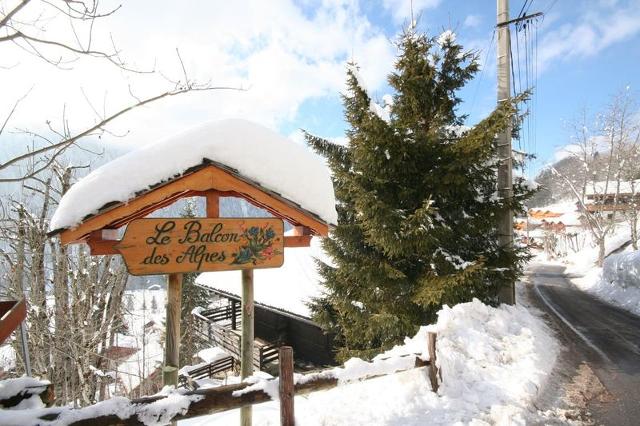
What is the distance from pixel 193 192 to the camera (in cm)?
395

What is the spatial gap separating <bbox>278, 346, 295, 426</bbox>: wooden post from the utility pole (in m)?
6.62

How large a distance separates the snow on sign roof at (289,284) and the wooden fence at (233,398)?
616 centimetres

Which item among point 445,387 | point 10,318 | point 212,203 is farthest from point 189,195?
point 445,387

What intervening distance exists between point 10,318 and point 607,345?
11.1 metres

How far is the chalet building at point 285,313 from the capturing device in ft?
38.9

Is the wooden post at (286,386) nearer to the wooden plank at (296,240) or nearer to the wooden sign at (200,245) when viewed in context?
the wooden sign at (200,245)

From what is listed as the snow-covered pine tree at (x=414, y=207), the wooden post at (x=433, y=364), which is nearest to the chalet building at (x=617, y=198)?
the snow-covered pine tree at (x=414, y=207)

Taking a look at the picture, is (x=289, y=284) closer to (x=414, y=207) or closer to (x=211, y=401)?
(x=414, y=207)

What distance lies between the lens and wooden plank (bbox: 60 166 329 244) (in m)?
3.28

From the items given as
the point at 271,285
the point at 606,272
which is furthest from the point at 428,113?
the point at 606,272

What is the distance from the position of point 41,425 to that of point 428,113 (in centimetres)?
902

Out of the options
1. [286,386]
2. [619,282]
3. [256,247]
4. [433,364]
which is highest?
[256,247]

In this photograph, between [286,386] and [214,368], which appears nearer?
[286,386]

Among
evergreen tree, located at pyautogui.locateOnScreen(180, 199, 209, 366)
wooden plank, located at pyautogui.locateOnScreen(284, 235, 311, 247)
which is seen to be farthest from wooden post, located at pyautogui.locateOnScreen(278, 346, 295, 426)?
evergreen tree, located at pyautogui.locateOnScreen(180, 199, 209, 366)
